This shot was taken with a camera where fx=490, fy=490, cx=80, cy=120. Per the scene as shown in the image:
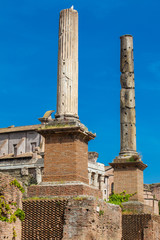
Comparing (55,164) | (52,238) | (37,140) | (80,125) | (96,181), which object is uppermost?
(37,140)

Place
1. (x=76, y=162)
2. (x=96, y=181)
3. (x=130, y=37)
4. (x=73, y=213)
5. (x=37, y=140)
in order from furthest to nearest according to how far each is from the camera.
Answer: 1. (x=37, y=140)
2. (x=96, y=181)
3. (x=130, y=37)
4. (x=76, y=162)
5. (x=73, y=213)

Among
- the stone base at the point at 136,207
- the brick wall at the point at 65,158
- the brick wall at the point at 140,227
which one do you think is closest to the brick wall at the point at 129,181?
the stone base at the point at 136,207

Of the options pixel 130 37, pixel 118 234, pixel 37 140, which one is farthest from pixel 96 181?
pixel 118 234

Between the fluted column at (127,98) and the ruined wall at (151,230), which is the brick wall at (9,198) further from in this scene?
the fluted column at (127,98)

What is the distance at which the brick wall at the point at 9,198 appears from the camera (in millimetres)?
12245

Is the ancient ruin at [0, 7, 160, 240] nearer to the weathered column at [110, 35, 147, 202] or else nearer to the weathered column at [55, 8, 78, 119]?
the weathered column at [55, 8, 78, 119]

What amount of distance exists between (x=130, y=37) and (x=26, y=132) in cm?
3882

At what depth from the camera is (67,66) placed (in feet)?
52.1

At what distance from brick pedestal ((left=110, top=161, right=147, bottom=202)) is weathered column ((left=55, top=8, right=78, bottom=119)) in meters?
6.31

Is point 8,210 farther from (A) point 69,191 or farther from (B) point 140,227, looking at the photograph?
(B) point 140,227

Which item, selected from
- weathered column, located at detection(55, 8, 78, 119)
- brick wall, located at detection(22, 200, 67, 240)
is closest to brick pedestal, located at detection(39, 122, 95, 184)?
weathered column, located at detection(55, 8, 78, 119)

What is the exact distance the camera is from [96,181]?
54906 millimetres

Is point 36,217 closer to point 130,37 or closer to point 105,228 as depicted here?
point 105,228

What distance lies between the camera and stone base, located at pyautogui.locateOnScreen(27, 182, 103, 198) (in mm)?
14430
